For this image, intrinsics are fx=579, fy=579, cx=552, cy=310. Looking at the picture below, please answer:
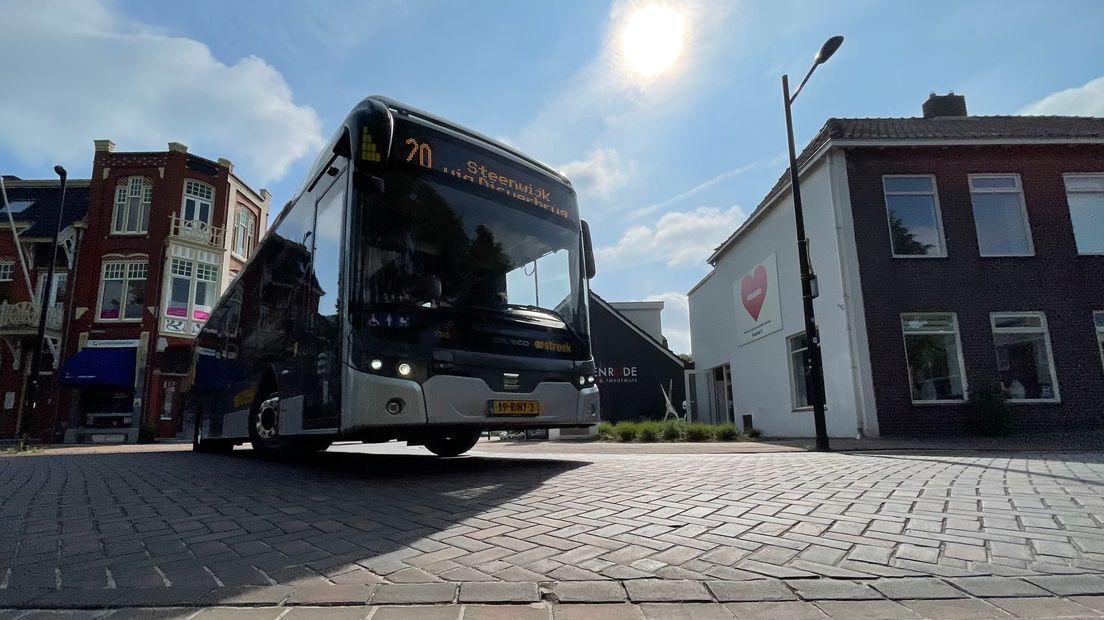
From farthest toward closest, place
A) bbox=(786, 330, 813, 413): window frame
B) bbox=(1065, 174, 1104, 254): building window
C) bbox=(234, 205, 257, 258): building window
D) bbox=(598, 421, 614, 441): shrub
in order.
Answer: bbox=(234, 205, 257, 258): building window
bbox=(598, 421, 614, 441): shrub
bbox=(786, 330, 813, 413): window frame
bbox=(1065, 174, 1104, 254): building window

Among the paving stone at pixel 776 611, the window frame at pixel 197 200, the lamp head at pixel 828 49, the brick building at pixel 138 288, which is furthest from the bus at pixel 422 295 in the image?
the window frame at pixel 197 200

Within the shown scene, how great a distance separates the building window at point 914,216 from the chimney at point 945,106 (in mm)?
6320

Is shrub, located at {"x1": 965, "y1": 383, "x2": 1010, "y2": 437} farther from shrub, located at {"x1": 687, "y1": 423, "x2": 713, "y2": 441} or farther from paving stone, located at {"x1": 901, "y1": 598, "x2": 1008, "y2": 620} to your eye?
paving stone, located at {"x1": 901, "y1": 598, "x2": 1008, "y2": 620}

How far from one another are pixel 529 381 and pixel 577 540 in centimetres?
299

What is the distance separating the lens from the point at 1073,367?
1286cm

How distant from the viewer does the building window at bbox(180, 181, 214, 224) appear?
25.7m

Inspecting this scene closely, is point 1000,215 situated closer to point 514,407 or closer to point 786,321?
point 786,321

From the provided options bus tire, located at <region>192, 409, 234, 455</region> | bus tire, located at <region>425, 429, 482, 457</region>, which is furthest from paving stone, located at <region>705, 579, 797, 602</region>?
bus tire, located at <region>192, 409, 234, 455</region>

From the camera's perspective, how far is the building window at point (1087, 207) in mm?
13766

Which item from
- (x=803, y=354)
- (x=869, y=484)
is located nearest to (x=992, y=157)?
(x=803, y=354)

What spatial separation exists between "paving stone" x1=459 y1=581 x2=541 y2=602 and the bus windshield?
10.4 ft

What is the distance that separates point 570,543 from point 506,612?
0.91m

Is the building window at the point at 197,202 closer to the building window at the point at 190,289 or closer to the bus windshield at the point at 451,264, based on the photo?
the building window at the point at 190,289

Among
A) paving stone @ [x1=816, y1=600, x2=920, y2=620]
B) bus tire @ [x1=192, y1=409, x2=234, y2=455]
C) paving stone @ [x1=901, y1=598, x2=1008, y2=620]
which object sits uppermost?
bus tire @ [x1=192, y1=409, x2=234, y2=455]
